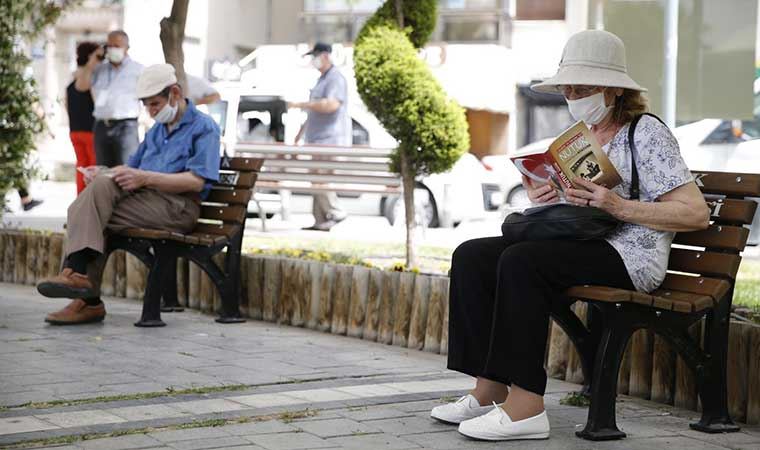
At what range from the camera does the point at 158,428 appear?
517cm

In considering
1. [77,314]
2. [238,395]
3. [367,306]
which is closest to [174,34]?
[77,314]

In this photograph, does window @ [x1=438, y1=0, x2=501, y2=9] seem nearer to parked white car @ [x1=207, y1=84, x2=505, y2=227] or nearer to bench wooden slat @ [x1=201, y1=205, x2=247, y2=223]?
parked white car @ [x1=207, y1=84, x2=505, y2=227]

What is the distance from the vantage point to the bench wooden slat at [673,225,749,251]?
17.9 feet

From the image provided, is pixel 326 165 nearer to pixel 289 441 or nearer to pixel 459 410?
pixel 459 410

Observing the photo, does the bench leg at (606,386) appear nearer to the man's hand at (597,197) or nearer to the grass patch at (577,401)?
the man's hand at (597,197)

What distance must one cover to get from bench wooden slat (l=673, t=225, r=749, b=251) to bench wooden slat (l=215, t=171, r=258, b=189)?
11.3 feet

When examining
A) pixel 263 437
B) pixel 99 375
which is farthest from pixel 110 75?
pixel 263 437

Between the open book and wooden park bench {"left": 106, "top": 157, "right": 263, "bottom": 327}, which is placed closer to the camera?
the open book

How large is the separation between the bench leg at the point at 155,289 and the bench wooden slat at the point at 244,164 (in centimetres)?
71

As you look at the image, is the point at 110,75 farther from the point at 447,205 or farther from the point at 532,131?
the point at 532,131

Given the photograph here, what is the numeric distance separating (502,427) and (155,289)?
3.42m

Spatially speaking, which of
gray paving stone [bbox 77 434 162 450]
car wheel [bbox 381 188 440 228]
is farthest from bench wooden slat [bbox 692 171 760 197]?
car wheel [bbox 381 188 440 228]

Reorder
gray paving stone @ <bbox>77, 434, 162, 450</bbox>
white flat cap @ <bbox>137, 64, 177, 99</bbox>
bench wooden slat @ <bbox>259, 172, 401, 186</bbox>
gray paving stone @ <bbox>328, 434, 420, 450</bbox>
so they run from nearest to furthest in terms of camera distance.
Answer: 1. gray paving stone @ <bbox>77, 434, 162, 450</bbox>
2. gray paving stone @ <bbox>328, 434, 420, 450</bbox>
3. white flat cap @ <bbox>137, 64, 177, 99</bbox>
4. bench wooden slat @ <bbox>259, 172, 401, 186</bbox>

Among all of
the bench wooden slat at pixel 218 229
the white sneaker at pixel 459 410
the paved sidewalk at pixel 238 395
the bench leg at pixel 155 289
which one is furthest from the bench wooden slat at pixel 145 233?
the white sneaker at pixel 459 410
